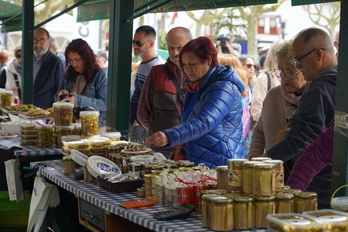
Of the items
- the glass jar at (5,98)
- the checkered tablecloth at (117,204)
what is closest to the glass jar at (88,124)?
the checkered tablecloth at (117,204)

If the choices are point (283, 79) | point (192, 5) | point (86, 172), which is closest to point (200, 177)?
point (86, 172)

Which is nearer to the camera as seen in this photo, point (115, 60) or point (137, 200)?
point (137, 200)

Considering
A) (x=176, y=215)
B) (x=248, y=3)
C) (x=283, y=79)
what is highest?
(x=248, y=3)

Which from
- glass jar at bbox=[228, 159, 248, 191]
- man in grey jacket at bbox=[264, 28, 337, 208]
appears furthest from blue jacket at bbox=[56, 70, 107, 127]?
glass jar at bbox=[228, 159, 248, 191]

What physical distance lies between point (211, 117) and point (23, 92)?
3.96 metres

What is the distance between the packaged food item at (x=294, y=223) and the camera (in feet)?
6.21

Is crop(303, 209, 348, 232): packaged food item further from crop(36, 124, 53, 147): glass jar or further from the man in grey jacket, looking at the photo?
crop(36, 124, 53, 147): glass jar

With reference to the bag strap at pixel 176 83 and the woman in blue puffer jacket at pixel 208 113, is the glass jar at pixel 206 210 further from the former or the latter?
the bag strap at pixel 176 83

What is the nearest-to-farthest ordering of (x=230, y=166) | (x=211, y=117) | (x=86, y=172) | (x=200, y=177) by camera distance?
(x=230, y=166)
(x=200, y=177)
(x=86, y=172)
(x=211, y=117)

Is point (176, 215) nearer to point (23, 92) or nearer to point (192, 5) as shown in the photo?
point (192, 5)

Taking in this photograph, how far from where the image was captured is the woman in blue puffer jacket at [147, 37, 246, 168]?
11.2 feet

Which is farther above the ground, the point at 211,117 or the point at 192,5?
the point at 192,5

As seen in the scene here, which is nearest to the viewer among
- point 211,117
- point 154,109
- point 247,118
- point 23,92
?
point 211,117

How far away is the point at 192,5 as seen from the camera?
16.4 feet
